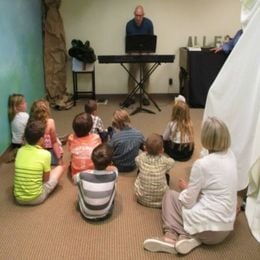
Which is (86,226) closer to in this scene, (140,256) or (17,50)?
(140,256)

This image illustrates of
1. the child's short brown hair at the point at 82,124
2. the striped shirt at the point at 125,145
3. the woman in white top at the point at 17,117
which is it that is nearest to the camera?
the child's short brown hair at the point at 82,124

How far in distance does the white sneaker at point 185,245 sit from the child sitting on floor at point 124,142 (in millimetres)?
1157

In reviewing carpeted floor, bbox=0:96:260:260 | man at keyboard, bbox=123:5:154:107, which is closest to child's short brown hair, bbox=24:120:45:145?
carpeted floor, bbox=0:96:260:260

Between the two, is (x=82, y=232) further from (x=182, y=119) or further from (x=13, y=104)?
(x=13, y=104)

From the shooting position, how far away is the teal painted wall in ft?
12.1

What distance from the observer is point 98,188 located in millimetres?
2365

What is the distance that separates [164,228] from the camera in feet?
7.58

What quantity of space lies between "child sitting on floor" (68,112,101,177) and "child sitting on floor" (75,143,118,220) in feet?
1.53

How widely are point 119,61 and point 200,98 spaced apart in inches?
56.4

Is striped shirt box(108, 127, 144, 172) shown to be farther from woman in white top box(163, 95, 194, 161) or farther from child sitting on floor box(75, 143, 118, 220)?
child sitting on floor box(75, 143, 118, 220)

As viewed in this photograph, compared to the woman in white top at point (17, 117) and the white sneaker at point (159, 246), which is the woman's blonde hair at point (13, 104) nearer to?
the woman in white top at point (17, 117)

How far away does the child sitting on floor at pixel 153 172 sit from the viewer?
8.37ft

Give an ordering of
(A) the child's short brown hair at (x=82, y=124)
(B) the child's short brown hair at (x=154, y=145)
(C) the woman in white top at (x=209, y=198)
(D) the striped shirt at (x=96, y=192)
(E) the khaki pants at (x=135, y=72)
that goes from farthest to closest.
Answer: (E) the khaki pants at (x=135, y=72) → (A) the child's short brown hair at (x=82, y=124) → (B) the child's short brown hair at (x=154, y=145) → (D) the striped shirt at (x=96, y=192) → (C) the woman in white top at (x=209, y=198)

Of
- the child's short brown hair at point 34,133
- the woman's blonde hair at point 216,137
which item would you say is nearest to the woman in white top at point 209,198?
the woman's blonde hair at point 216,137
